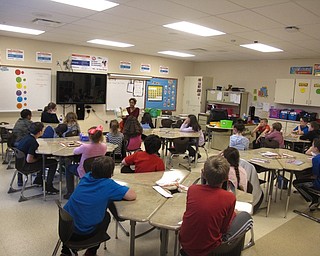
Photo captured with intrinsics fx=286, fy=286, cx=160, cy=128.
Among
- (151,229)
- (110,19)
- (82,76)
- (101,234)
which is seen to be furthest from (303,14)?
(82,76)

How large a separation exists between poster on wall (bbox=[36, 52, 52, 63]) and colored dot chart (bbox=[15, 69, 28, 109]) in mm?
554

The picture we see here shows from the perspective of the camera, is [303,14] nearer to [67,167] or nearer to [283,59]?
[67,167]

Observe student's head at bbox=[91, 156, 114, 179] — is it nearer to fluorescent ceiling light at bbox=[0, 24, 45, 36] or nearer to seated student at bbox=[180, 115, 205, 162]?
seated student at bbox=[180, 115, 205, 162]

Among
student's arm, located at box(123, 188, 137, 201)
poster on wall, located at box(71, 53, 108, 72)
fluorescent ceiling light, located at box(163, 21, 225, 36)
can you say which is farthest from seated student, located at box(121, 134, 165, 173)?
poster on wall, located at box(71, 53, 108, 72)

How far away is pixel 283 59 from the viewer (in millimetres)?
8586

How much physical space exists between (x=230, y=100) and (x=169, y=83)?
2.29m

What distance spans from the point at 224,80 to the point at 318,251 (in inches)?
303

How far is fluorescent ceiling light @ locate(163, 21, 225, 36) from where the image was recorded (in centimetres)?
477

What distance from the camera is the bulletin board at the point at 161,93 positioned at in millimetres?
9875

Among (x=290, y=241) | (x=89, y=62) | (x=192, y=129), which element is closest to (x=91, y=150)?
(x=290, y=241)

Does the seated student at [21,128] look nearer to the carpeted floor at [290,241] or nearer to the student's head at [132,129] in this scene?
the student's head at [132,129]

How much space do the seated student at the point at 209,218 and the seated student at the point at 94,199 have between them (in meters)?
0.63

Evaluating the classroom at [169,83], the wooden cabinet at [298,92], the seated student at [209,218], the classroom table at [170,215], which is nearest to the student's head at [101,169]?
the classroom at [169,83]

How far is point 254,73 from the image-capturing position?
9.27 m
